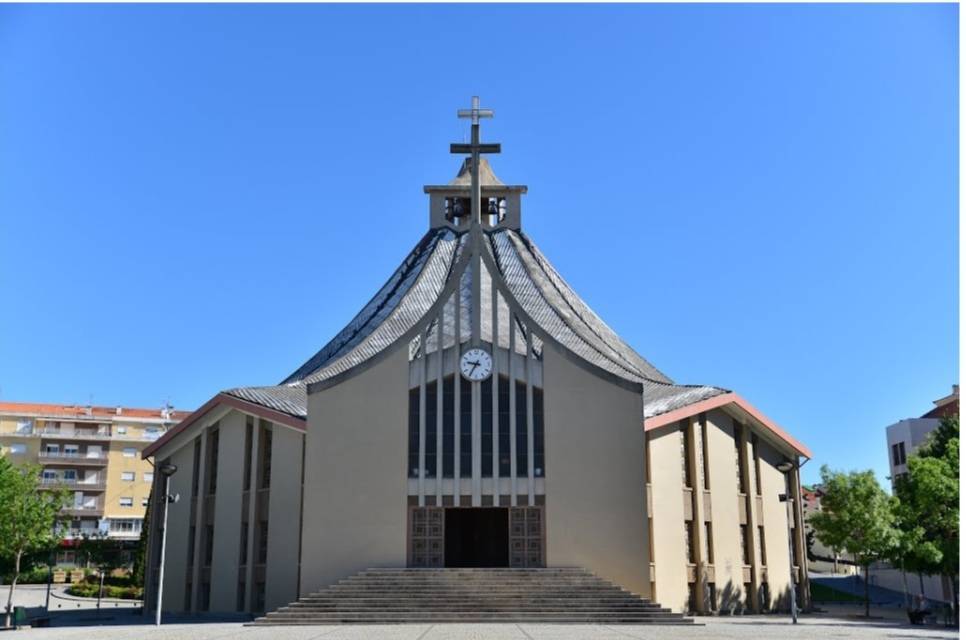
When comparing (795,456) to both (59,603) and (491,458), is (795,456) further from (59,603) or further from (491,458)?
(59,603)

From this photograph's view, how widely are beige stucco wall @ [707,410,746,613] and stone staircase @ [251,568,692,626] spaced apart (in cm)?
641

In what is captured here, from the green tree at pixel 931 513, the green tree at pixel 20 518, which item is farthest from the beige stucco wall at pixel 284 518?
the green tree at pixel 931 513

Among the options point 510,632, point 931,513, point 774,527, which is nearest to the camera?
point 510,632

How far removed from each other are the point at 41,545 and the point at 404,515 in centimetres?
1648

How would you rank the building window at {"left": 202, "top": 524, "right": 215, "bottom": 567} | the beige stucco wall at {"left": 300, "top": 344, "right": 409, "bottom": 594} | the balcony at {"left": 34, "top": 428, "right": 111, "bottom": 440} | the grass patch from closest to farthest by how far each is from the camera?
the beige stucco wall at {"left": 300, "top": 344, "right": 409, "bottom": 594} → the building window at {"left": 202, "top": 524, "right": 215, "bottom": 567} → the grass patch → the balcony at {"left": 34, "top": 428, "right": 111, "bottom": 440}

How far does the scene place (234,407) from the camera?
3166 cm

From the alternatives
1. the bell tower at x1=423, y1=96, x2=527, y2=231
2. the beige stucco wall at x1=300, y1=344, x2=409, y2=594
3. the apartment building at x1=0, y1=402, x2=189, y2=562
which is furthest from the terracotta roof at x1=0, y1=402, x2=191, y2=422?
the beige stucco wall at x1=300, y1=344, x2=409, y2=594

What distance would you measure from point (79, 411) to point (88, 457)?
16.8 feet

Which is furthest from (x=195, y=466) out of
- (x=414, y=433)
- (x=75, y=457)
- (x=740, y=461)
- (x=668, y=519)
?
(x=75, y=457)

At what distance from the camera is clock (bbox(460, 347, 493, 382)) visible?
2873 centimetres

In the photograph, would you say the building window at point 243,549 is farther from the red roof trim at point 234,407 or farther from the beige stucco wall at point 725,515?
the beige stucco wall at point 725,515

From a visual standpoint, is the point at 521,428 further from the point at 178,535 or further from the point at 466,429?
the point at 178,535

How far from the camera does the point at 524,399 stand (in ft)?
94.5

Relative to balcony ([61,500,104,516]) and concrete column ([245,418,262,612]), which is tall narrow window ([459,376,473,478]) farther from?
balcony ([61,500,104,516])
